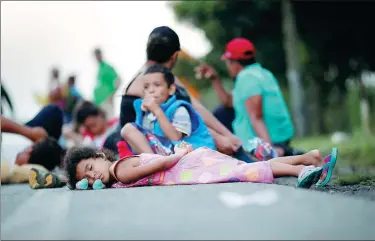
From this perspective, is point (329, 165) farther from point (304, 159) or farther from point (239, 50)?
point (239, 50)

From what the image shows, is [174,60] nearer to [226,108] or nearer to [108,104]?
[226,108]

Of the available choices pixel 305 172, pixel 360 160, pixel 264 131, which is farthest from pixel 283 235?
pixel 360 160

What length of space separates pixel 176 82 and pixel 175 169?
174cm

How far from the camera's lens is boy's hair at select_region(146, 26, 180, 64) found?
6.60 m

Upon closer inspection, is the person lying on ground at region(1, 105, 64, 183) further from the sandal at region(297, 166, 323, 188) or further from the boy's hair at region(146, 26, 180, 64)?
the sandal at region(297, 166, 323, 188)

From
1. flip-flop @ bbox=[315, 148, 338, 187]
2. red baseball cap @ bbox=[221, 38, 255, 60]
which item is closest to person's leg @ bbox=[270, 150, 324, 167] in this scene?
flip-flop @ bbox=[315, 148, 338, 187]

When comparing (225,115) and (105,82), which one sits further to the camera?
(105,82)

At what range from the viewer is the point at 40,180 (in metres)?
5.95

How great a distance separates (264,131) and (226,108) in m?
1.01

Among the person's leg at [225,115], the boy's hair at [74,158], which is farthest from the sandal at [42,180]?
the person's leg at [225,115]

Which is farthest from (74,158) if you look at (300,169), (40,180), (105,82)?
(105,82)

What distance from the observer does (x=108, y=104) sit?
14.5m

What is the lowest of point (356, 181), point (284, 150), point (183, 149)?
point (284, 150)

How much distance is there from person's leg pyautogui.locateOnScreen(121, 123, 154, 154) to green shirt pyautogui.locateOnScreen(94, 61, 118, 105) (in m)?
8.73
